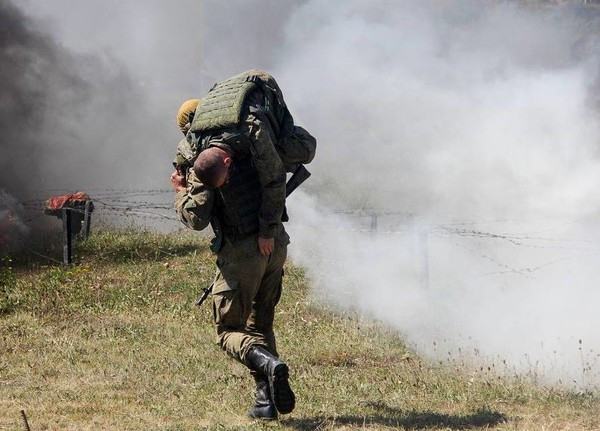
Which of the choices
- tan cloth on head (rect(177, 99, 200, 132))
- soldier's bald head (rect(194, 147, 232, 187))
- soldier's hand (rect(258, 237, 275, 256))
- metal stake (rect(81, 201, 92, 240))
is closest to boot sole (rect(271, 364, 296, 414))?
soldier's hand (rect(258, 237, 275, 256))

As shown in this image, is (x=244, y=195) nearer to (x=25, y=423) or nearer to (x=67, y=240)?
(x=25, y=423)

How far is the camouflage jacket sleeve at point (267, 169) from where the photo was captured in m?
5.05

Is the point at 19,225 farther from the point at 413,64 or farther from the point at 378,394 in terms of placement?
the point at 378,394

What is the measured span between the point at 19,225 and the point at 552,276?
756cm

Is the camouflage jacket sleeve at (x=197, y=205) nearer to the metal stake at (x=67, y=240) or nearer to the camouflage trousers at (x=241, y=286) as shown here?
the camouflage trousers at (x=241, y=286)

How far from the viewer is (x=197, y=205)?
5172mm

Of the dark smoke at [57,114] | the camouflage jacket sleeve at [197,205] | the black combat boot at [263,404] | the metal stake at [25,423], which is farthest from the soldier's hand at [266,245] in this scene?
the dark smoke at [57,114]

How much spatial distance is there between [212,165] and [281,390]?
1.21 metres

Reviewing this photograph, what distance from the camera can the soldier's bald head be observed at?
4988 millimetres

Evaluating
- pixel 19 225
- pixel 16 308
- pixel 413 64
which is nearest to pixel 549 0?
pixel 413 64

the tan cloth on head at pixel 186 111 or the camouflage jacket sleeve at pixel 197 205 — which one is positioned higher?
the tan cloth on head at pixel 186 111

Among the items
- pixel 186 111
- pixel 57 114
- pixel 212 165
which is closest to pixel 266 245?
pixel 212 165

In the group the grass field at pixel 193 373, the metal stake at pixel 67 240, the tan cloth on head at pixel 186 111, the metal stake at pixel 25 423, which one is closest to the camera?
the metal stake at pixel 25 423

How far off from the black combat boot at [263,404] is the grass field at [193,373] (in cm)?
6
